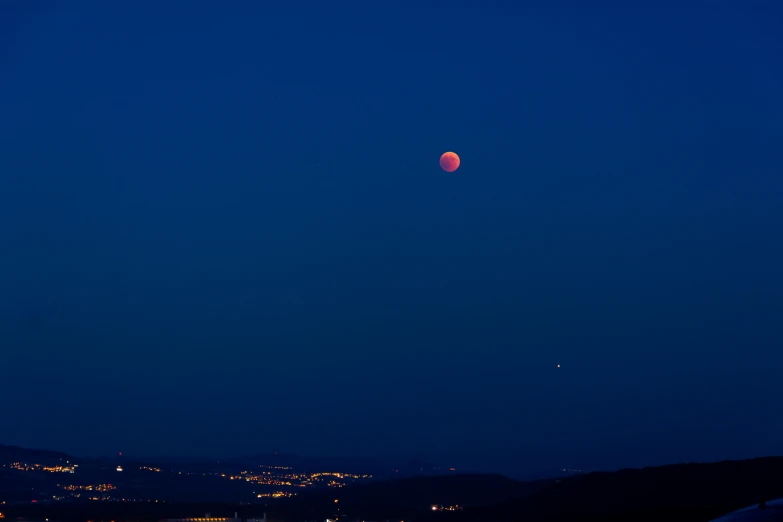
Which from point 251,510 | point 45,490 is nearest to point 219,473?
point 45,490

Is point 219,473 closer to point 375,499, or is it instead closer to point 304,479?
point 304,479

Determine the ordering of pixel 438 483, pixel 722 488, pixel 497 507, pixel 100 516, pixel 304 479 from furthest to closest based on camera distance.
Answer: pixel 304 479, pixel 438 483, pixel 100 516, pixel 497 507, pixel 722 488

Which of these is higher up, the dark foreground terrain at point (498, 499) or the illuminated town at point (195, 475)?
the illuminated town at point (195, 475)

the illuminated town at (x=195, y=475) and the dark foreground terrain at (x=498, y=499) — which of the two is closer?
the dark foreground terrain at (x=498, y=499)

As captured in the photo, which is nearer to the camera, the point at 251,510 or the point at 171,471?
the point at 251,510

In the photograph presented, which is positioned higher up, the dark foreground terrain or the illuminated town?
the illuminated town

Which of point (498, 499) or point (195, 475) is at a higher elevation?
point (195, 475)

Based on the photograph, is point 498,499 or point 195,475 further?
point 195,475

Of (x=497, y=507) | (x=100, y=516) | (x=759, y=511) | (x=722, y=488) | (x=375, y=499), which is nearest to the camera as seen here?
(x=759, y=511)

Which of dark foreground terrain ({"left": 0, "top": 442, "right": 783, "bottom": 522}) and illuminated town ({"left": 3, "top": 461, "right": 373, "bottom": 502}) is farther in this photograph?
illuminated town ({"left": 3, "top": 461, "right": 373, "bottom": 502})

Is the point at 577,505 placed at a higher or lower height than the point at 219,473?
lower
